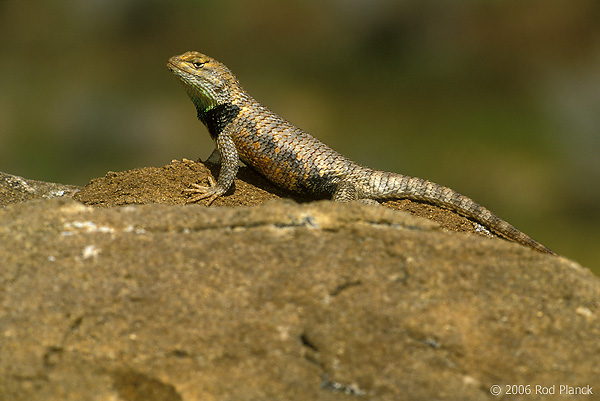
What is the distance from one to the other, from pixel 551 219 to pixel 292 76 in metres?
2.60

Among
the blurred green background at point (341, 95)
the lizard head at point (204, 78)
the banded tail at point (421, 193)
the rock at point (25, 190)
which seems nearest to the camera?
the rock at point (25, 190)

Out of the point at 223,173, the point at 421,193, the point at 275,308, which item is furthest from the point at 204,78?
the point at 275,308

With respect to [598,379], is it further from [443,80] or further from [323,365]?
[443,80]

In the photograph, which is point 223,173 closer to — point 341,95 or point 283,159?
point 283,159

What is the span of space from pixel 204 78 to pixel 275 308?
7.32 ft

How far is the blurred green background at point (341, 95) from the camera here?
4953 mm

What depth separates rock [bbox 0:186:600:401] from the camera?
169 cm

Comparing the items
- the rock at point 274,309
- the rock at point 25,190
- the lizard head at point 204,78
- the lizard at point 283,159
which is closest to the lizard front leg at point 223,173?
the lizard at point 283,159

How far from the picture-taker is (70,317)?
1753 millimetres

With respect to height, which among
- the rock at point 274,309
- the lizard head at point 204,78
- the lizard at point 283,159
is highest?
the lizard head at point 204,78

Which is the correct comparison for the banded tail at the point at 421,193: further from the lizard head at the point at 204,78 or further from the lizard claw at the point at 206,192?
the lizard head at the point at 204,78

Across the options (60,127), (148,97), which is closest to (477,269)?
(148,97)

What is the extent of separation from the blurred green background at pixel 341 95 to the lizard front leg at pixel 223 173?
1.55m

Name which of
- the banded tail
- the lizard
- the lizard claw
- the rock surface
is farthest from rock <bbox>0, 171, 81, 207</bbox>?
the banded tail
